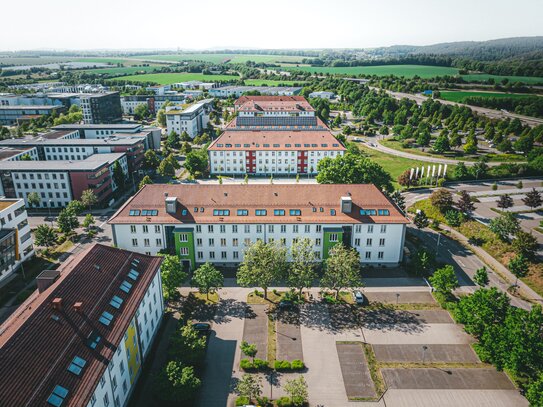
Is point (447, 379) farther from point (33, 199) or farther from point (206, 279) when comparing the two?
point (33, 199)

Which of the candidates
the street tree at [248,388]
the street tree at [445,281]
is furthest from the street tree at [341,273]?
the street tree at [248,388]

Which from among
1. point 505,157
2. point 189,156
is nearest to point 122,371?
point 189,156

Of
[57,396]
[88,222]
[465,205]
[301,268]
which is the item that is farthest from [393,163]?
[57,396]

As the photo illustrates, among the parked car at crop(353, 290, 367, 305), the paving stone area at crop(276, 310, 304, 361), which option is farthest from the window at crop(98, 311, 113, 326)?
the parked car at crop(353, 290, 367, 305)

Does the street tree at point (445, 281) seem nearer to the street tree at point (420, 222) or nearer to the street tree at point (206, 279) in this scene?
the street tree at point (420, 222)

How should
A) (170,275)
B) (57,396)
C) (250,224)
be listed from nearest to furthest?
(57,396)
(170,275)
(250,224)

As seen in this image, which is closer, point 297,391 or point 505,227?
point 297,391
